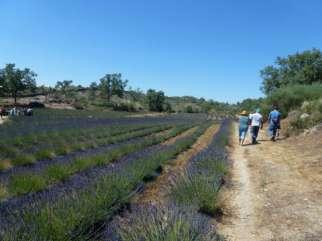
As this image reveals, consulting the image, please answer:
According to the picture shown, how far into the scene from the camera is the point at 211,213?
21.6 feet

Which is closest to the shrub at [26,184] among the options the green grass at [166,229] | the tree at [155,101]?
the green grass at [166,229]

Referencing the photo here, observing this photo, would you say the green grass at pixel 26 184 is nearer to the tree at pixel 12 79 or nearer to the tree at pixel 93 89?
the tree at pixel 12 79

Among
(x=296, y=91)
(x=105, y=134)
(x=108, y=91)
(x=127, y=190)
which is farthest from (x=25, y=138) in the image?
(x=108, y=91)

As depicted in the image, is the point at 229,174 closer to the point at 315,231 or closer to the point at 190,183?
the point at 190,183

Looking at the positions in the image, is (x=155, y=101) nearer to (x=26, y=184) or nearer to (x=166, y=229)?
(x=26, y=184)

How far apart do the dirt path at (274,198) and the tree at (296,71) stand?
45238 mm

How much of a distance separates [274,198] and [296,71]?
5952cm

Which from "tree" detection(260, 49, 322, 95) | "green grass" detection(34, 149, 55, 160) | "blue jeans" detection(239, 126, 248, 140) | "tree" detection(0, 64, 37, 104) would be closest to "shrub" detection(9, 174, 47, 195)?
"green grass" detection(34, 149, 55, 160)

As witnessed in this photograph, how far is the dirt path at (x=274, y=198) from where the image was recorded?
588 centimetres

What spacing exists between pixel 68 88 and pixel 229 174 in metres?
106

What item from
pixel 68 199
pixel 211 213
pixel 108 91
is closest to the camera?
pixel 68 199

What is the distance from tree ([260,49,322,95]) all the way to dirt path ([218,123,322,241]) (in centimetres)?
4524

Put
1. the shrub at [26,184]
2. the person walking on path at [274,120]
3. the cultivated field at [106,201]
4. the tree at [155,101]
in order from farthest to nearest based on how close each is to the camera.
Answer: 1. the tree at [155,101]
2. the person walking on path at [274,120]
3. the shrub at [26,184]
4. the cultivated field at [106,201]

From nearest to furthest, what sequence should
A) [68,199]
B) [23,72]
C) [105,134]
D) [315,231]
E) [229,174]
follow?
1. [68,199]
2. [315,231]
3. [229,174]
4. [105,134]
5. [23,72]
